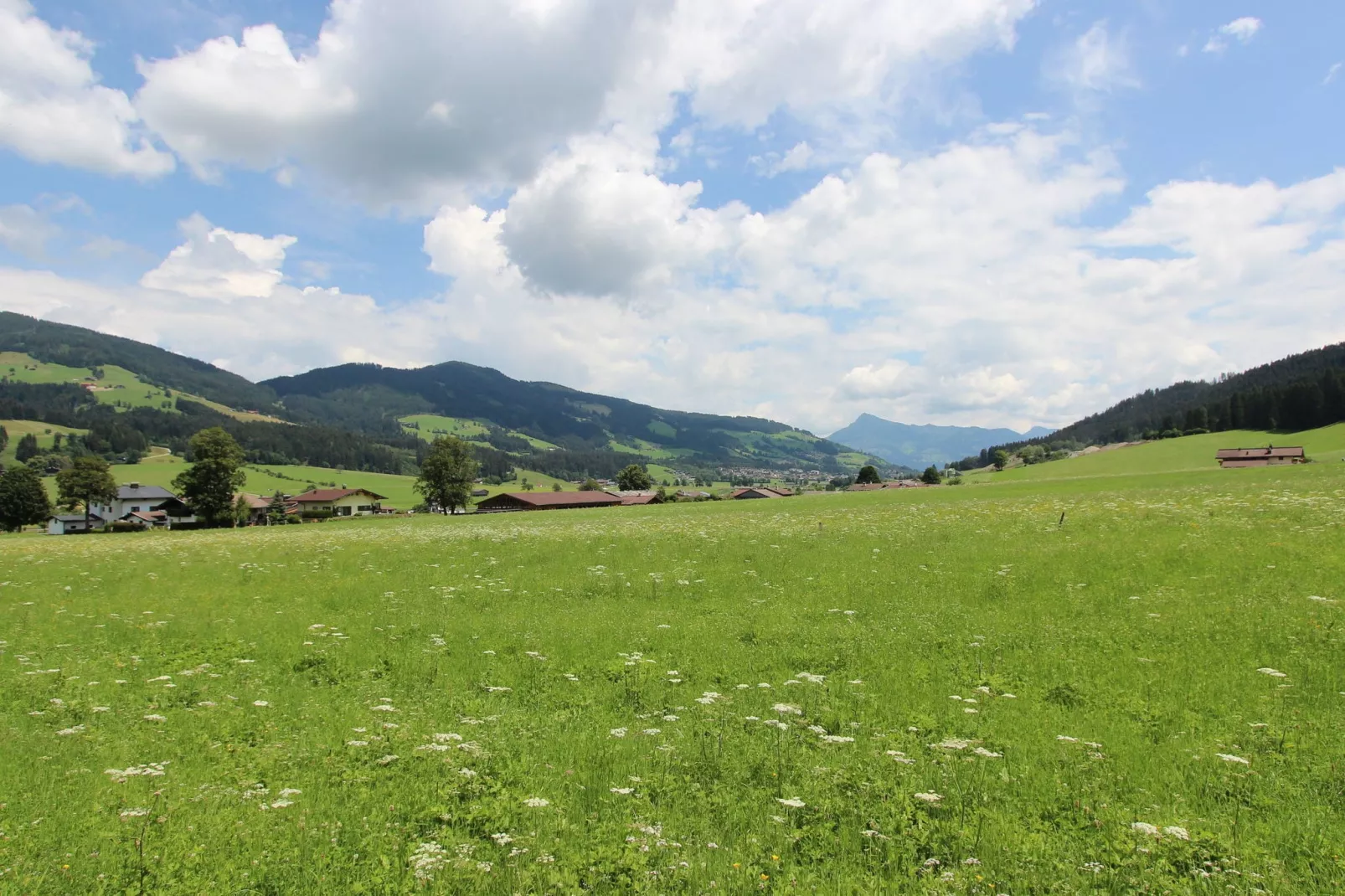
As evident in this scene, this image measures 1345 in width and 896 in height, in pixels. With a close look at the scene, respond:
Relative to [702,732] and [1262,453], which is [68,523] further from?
[1262,453]

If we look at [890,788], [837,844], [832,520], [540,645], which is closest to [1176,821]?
[890,788]

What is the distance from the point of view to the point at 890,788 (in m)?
7.70

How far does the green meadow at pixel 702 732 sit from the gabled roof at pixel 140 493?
15935 cm

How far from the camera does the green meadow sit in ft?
20.6

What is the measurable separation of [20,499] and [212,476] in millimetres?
50964

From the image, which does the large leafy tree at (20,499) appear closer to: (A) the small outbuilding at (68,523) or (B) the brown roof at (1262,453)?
(A) the small outbuilding at (68,523)

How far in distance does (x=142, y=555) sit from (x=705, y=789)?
35677 mm

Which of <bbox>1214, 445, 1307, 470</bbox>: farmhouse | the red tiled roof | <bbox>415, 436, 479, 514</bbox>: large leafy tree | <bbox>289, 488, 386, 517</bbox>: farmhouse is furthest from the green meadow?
<bbox>289, 488, 386, 517</bbox>: farmhouse

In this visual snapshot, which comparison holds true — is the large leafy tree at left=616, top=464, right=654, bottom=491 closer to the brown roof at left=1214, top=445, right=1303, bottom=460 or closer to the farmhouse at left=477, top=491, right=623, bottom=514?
the farmhouse at left=477, top=491, right=623, bottom=514

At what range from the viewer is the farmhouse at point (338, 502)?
164m

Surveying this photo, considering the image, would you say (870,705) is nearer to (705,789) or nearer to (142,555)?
(705,789)

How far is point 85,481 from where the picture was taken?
4097 inches

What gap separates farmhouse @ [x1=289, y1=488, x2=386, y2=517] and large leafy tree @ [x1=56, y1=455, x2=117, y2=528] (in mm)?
51556

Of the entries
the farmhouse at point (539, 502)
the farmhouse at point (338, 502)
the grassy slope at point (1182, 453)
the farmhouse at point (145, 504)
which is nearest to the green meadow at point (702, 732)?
the grassy slope at point (1182, 453)
